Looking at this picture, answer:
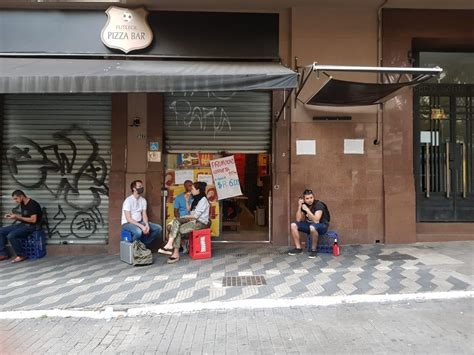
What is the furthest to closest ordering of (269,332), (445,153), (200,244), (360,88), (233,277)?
1. (445,153)
2. (200,244)
3. (360,88)
4. (233,277)
5. (269,332)

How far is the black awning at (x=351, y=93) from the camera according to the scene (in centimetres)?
695

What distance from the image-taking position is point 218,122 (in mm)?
8867

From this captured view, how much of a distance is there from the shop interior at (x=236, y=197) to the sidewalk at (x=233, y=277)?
0.65 m

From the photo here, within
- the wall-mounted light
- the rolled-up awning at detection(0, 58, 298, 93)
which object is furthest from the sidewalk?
the rolled-up awning at detection(0, 58, 298, 93)

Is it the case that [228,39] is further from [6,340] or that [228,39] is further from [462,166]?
[6,340]

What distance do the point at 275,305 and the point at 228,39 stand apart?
5.57 meters

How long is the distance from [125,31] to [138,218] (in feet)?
12.5

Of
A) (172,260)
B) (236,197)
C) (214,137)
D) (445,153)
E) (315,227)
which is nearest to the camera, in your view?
(172,260)

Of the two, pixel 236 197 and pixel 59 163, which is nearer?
pixel 59 163

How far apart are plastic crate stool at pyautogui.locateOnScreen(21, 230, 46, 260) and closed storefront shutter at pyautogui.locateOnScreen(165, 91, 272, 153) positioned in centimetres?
304

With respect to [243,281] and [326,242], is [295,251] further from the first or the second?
[243,281]

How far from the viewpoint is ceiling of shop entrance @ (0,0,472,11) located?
27.4 feet

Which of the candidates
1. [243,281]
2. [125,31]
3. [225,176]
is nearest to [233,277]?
[243,281]

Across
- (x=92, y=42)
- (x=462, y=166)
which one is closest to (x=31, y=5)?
(x=92, y=42)
